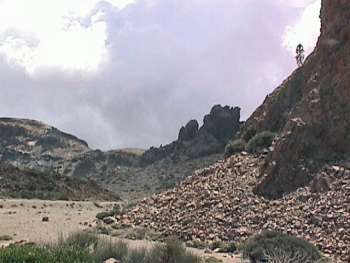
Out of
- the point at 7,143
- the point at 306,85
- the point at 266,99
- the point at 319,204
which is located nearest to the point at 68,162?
the point at 7,143

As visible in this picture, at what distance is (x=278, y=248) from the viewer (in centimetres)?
1834

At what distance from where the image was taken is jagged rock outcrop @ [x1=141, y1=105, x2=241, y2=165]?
9512 cm

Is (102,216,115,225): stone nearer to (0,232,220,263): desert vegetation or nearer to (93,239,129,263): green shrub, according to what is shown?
(0,232,220,263): desert vegetation

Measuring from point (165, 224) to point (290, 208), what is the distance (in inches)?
243

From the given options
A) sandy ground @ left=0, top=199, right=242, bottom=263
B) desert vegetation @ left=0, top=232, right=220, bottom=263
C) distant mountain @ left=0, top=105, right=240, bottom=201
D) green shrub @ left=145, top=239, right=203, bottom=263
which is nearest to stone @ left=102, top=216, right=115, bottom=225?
sandy ground @ left=0, top=199, right=242, bottom=263

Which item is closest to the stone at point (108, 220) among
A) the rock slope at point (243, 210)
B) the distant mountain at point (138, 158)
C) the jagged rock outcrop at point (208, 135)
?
the rock slope at point (243, 210)

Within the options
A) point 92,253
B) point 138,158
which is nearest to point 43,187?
point 138,158

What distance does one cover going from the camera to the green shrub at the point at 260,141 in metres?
33.2

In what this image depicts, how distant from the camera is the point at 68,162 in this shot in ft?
450

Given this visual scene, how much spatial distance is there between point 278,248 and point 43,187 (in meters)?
57.1

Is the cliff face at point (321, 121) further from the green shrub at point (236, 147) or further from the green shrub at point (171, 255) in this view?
the green shrub at point (171, 255)

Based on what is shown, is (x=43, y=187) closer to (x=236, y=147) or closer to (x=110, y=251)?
(x=236, y=147)

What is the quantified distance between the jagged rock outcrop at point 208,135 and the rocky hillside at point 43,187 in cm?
1935

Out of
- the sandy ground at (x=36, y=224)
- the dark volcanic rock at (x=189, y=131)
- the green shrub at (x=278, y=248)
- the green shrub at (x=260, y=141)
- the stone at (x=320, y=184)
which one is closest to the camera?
the green shrub at (x=278, y=248)
